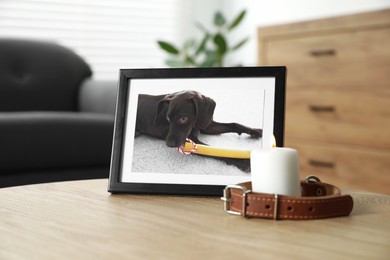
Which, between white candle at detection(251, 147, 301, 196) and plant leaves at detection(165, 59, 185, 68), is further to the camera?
plant leaves at detection(165, 59, 185, 68)

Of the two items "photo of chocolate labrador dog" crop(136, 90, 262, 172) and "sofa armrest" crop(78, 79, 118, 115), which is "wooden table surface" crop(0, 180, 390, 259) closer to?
"photo of chocolate labrador dog" crop(136, 90, 262, 172)

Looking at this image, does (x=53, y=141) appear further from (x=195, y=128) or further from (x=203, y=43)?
(x=203, y=43)

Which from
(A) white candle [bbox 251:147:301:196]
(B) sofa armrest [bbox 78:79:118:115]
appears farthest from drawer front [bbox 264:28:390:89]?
(A) white candle [bbox 251:147:301:196]

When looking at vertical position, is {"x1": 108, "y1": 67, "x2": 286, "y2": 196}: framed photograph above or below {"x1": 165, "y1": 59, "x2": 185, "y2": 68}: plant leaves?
below

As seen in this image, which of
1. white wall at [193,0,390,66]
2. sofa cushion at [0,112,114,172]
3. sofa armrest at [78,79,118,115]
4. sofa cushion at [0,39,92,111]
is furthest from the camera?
white wall at [193,0,390,66]

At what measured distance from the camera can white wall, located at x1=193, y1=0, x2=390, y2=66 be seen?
10.2 feet

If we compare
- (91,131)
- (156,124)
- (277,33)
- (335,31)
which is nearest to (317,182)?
(156,124)

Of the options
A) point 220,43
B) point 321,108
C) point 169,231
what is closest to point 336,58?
point 321,108

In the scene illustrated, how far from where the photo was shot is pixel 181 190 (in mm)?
990

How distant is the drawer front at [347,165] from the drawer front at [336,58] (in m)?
0.26

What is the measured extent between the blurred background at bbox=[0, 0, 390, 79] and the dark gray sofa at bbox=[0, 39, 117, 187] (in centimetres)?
78

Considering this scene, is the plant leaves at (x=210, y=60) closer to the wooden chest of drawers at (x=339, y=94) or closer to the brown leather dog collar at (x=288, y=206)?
the wooden chest of drawers at (x=339, y=94)

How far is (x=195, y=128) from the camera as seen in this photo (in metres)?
1.02

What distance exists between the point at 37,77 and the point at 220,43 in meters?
0.99
